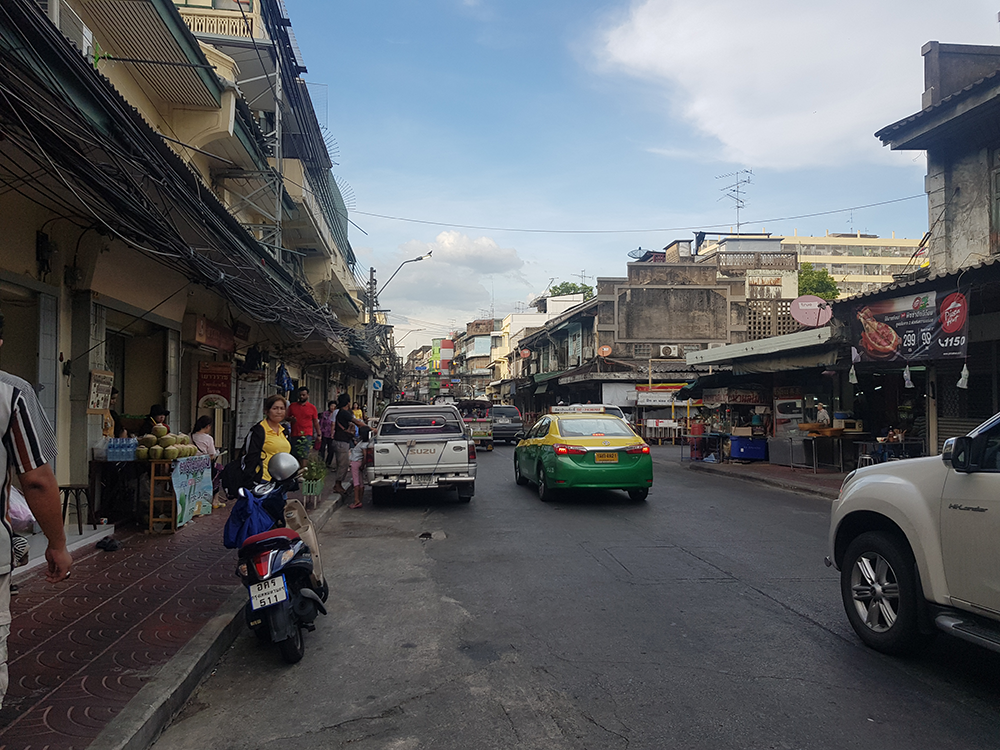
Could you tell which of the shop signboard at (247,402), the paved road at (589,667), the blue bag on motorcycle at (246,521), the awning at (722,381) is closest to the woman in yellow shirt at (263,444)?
the blue bag on motorcycle at (246,521)

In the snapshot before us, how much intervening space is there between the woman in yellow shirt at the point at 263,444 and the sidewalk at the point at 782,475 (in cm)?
1062

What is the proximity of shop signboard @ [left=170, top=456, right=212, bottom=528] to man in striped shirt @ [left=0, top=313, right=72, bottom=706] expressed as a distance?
6.25 meters

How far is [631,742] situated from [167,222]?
6432 millimetres

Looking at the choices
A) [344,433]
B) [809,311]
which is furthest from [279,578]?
[809,311]

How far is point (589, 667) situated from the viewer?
15.3 ft

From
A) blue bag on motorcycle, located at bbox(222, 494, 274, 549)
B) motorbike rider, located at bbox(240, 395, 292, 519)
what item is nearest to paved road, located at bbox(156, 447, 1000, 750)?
blue bag on motorcycle, located at bbox(222, 494, 274, 549)

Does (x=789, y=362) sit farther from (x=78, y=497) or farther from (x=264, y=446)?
(x=78, y=497)

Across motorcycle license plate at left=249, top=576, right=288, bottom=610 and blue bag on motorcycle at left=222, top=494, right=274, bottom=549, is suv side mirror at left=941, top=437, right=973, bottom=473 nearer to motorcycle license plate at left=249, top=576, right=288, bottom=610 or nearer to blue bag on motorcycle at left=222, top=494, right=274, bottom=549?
motorcycle license plate at left=249, top=576, right=288, bottom=610

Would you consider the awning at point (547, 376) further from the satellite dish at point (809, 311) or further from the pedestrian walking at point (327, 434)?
the satellite dish at point (809, 311)

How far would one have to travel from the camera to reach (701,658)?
4.80m

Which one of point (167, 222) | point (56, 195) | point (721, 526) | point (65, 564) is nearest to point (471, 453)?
point (721, 526)

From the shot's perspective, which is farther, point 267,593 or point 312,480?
point 312,480

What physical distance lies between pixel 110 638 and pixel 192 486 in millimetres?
4904

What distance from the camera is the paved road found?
12.2 ft
